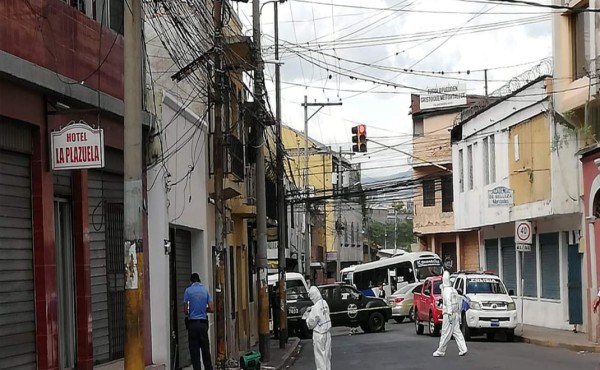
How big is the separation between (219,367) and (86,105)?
7.39 meters

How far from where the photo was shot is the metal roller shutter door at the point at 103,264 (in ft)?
45.0

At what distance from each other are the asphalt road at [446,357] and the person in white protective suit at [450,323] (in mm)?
240

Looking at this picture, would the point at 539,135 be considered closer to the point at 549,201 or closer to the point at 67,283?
the point at 549,201

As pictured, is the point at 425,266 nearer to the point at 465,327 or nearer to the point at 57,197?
the point at 465,327

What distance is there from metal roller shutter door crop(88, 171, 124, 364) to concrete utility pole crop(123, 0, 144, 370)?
3.11 metres

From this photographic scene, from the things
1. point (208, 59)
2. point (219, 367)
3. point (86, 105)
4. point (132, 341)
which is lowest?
point (219, 367)

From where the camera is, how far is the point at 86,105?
1283 cm

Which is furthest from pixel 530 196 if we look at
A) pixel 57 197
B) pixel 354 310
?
pixel 57 197

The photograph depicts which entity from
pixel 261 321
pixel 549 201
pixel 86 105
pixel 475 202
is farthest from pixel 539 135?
pixel 86 105

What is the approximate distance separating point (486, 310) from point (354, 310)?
8436 mm

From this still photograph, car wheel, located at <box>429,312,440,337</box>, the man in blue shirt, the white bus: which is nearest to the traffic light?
car wheel, located at <box>429,312,440,337</box>

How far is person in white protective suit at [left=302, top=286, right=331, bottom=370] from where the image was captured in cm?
1741

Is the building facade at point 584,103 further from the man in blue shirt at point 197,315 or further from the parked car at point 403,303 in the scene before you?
the parked car at point 403,303

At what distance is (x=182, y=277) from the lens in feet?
67.1
